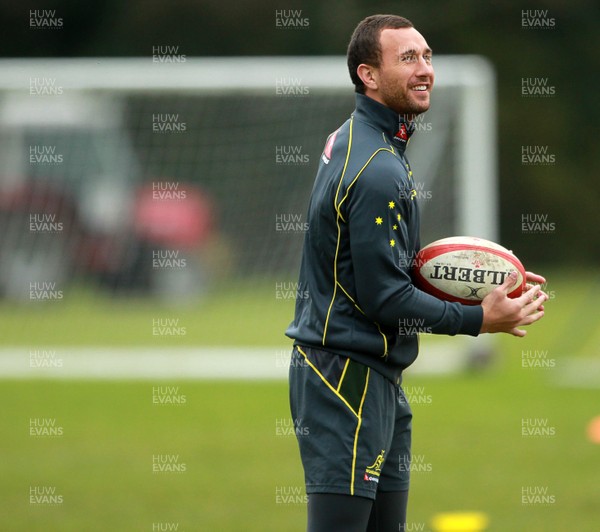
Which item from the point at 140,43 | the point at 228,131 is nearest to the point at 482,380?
the point at 228,131

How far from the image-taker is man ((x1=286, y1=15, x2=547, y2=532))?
3.58 m

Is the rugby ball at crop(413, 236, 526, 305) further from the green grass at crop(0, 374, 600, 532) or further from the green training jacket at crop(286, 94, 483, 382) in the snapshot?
the green grass at crop(0, 374, 600, 532)

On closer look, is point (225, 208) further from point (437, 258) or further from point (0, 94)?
point (437, 258)

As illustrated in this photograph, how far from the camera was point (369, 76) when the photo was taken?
151 inches

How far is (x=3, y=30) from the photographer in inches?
947

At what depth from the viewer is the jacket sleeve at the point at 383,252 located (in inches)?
139

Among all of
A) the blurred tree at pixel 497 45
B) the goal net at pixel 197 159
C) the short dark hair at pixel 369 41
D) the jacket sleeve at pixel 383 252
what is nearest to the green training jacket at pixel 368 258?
the jacket sleeve at pixel 383 252

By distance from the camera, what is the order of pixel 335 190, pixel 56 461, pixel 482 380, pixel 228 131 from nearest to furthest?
pixel 335 190 < pixel 56 461 < pixel 482 380 < pixel 228 131

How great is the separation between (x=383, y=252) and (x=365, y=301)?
0.17m

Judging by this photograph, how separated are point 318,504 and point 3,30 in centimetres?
2212

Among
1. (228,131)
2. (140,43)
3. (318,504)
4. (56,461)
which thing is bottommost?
(56,461)

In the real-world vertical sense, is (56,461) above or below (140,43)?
below

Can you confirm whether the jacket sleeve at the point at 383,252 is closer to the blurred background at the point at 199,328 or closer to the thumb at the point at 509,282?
the thumb at the point at 509,282

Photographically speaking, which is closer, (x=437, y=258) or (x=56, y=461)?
(x=437, y=258)
